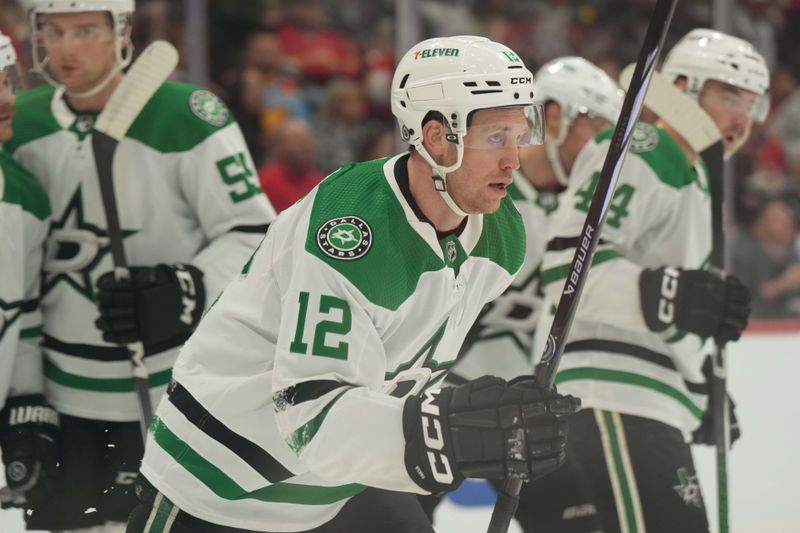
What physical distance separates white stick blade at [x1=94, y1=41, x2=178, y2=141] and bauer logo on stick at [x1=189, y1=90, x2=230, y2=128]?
0.25 feet

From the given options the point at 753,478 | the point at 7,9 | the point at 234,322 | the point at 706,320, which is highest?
the point at 7,9

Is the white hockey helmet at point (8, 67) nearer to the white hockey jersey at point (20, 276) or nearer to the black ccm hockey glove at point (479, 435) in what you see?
the white hockey jersey at point (20, 276)

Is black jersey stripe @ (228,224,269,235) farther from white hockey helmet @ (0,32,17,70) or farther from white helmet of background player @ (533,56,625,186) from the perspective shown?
white helmet of background player @ (533,56,625,186)

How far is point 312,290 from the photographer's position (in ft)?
5.50

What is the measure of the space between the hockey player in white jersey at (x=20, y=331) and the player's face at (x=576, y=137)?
1254 mm

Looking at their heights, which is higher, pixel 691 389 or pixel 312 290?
pixel 312 290

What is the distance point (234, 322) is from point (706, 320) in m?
1.07

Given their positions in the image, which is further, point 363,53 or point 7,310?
point 363,53

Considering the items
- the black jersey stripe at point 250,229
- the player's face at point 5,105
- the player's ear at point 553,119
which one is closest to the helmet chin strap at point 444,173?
the black jersey stripe at point 250,229

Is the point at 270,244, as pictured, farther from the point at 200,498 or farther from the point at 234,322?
the point at 200,498

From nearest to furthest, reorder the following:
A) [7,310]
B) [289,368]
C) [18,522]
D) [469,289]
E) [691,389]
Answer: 1. [289,368]
2. [469,289]
3. [7,310]
4. [691,389]
5. [18,522]

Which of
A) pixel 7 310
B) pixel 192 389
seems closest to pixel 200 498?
pixel 192 389

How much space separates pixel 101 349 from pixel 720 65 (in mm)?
1371

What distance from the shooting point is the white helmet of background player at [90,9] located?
2.60 meters
